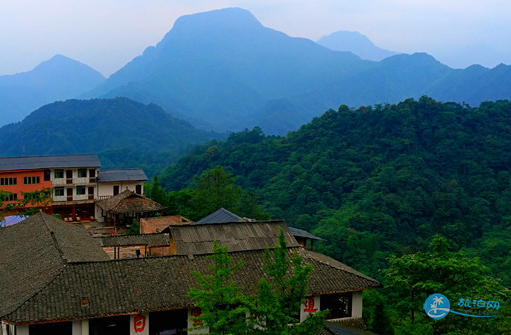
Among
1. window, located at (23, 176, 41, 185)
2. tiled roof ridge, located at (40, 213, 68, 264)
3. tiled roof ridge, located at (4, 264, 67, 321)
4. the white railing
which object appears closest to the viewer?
tiled roof ridge, located at (4, 264, 67, 321)

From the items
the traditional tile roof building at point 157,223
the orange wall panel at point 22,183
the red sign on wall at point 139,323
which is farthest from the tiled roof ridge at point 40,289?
the orange wall panel at point 22,183

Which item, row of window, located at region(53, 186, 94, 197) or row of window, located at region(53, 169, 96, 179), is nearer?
row of window, located at region(53, 169, 96, 179)

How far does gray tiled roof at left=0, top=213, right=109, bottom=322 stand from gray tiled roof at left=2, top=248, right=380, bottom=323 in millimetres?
565

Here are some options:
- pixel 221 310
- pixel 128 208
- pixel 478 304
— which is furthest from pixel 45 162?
pixel 478 304

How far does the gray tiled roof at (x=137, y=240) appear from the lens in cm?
2181

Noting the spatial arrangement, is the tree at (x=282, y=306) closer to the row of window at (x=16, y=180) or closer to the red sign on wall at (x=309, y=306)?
the red sign on wall at (x=309, y=306)

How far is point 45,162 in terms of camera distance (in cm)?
3750

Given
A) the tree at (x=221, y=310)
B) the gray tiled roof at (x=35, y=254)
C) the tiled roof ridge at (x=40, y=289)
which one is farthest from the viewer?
the gray tiled roof at (x=35, y=254)

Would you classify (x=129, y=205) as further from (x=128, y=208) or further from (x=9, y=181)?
(x=9, y=181)

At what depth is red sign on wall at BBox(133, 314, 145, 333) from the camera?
13430 mm

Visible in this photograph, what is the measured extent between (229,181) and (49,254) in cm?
2800

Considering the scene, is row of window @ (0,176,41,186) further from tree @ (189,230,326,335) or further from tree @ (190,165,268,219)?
tree @ (189,230,326,335)

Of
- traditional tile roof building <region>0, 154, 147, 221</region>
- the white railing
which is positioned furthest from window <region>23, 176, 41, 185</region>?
the white railing

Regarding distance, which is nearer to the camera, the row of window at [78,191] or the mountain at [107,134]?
the row of window at [78,191]
